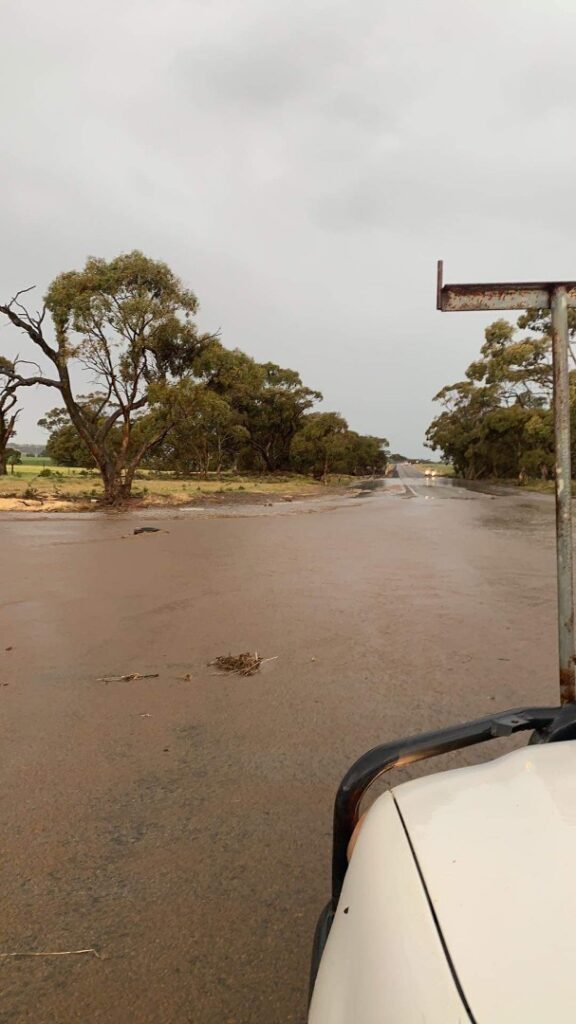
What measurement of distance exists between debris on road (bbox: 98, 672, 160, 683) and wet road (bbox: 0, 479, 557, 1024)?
61 millimetres

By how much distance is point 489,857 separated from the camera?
104 centimetres

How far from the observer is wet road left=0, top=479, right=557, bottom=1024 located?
6.32 ft

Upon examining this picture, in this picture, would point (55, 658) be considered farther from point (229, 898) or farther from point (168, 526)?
point (168, 526)

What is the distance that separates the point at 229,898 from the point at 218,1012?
466mm

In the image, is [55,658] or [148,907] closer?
[148,907]

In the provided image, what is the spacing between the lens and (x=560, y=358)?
7.96 feet

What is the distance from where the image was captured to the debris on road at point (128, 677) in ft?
14.6

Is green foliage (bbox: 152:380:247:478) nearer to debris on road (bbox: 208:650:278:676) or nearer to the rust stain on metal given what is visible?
debris on road (bbox: 208:650:278:676)

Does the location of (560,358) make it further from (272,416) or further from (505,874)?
(272,416)

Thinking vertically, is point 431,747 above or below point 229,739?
above

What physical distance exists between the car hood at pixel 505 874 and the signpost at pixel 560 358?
1103 mm

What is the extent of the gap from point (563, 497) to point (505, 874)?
5.70 feet

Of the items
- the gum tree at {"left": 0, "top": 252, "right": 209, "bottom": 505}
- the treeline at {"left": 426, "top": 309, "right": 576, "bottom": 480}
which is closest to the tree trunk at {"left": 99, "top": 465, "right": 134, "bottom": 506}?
the gum tree at {"left": 0, "top": 252, "right": 209, "bottom": 505}

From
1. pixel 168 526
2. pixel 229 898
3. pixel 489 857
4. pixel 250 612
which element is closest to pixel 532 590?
pixel 250 612
